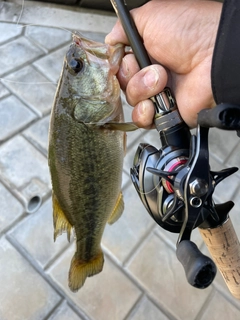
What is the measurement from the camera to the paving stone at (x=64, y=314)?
1617 millimetres

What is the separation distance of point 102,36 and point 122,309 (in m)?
2.08

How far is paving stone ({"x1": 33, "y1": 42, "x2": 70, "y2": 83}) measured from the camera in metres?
2.48

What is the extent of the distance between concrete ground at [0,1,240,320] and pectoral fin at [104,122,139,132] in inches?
39.1

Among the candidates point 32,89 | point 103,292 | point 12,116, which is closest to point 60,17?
point 32,89

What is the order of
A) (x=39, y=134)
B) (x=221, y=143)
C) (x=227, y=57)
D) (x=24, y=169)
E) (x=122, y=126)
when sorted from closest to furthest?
(x=227, y=57) < (x=122, y=126) < (x=24, y=169) < (x=39, y=134) < (x=221, y=143)

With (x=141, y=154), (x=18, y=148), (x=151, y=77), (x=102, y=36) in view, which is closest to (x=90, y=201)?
(x=141, y=154)

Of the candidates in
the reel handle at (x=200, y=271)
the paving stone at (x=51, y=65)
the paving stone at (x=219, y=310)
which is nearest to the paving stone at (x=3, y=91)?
the paving stone at (x=51, y=65)

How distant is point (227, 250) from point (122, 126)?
440mm

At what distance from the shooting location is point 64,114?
0.98 meters

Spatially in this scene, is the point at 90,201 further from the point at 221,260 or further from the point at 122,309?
the point at 122,309

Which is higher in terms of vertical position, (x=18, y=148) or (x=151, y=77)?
(x=151, y=77)

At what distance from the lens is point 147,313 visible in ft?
5.48

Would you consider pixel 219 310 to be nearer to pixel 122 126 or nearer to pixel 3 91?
pixel 122 126

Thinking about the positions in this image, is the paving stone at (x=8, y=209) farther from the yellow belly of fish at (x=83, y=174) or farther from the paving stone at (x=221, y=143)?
the paving stone at (x=221, y=143)
